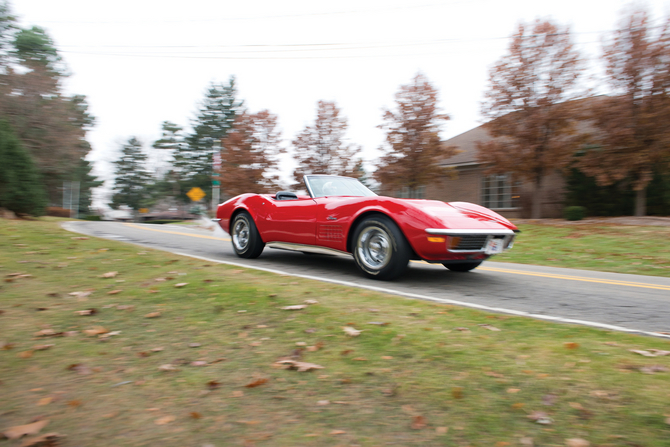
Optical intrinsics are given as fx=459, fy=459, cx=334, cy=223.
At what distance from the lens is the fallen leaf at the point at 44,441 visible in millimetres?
2029

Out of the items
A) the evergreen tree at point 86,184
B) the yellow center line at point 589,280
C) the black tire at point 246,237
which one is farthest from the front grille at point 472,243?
the evergreen tree at point 86,184

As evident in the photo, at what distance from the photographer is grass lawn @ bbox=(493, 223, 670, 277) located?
27.1 feet

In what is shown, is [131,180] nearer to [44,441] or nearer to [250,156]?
[250,156]

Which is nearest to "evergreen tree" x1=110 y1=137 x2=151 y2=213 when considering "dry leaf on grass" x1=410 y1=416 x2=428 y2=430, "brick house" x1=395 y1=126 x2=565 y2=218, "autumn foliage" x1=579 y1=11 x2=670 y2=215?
"brick house" x1=395 y1=126 x2=565 y2=218

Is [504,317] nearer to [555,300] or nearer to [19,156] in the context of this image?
[555,300]

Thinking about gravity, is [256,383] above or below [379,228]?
below

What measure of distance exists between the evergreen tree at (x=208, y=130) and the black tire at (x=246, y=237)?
173 feet

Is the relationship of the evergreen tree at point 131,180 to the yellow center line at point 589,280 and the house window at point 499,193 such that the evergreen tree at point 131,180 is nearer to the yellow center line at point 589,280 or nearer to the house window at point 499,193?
the house window at point 499,193

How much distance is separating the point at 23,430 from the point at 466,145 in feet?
87.1

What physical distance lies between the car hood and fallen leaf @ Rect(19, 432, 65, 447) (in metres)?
3.94

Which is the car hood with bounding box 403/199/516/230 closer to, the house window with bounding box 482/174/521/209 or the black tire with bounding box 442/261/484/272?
the black tire with bounding box 442/261/484/272

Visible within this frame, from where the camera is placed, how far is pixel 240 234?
777cm

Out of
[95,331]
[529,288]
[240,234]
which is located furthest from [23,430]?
[240,234]

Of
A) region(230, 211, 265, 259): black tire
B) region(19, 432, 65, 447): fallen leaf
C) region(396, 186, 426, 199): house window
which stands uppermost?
region(396, 186, 426, 199): house window
